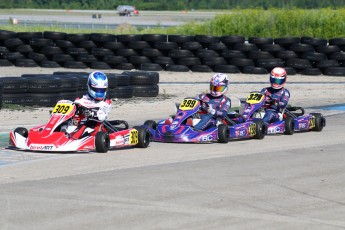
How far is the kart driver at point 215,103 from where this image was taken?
13.3 m

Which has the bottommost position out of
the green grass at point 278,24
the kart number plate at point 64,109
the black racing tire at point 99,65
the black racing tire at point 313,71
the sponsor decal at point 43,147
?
the sponsor decal at point 43,147

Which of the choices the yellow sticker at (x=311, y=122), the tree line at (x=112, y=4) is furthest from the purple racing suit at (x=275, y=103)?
the tree line at (x=112, y=4)

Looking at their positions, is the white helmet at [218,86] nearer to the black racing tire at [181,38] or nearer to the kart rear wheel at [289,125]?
the kart rear wheel at [289,125]

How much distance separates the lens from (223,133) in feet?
42.4

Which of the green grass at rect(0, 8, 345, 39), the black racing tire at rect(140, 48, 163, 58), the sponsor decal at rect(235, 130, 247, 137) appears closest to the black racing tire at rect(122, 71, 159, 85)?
the black racing tire at rect(140, 48, 163, 58)

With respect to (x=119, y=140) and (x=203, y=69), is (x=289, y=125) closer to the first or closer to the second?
(x=119, y=140)

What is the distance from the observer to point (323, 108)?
18609mm

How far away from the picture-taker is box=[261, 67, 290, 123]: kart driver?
14609 mm

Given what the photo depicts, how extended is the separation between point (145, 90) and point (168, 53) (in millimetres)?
6500

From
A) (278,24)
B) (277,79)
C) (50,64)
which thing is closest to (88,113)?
(277,79)

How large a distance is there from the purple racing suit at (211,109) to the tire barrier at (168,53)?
39.3 ft

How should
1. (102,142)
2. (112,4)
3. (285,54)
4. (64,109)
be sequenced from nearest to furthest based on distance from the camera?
(102,142) < (64,109) < (285,54) < (112,4)

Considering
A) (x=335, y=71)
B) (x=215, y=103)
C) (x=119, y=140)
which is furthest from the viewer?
(x=335, y=71)

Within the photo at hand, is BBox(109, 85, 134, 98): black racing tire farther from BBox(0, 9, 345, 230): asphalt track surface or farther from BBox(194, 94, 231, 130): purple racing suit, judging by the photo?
BBox(0, 9, 345, 230): asphalt track surface
